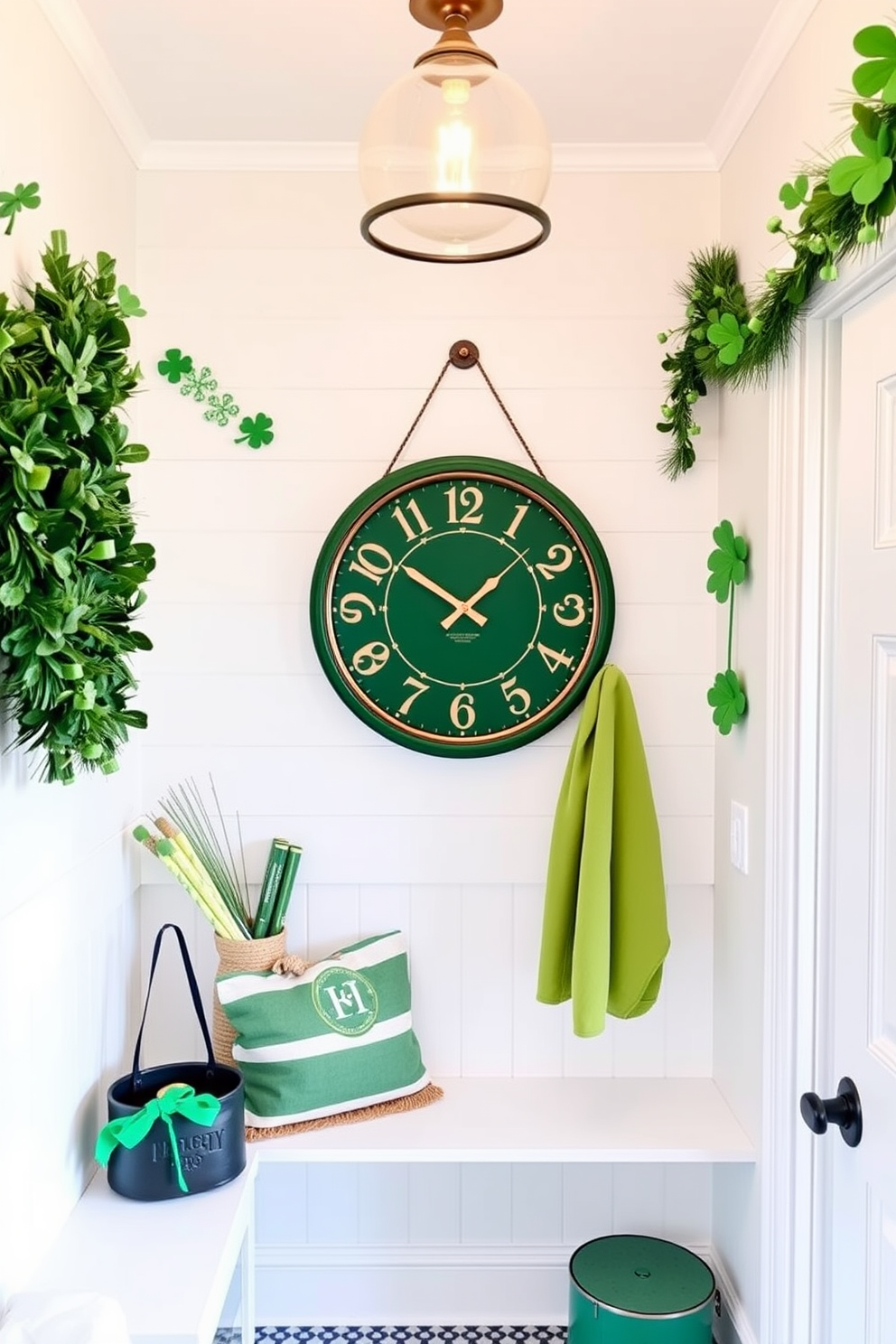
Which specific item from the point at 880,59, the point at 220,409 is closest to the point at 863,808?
the point at 880,59

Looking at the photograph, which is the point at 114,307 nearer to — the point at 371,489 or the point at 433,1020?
the point at 371,489

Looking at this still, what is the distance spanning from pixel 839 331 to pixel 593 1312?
67.1 inches

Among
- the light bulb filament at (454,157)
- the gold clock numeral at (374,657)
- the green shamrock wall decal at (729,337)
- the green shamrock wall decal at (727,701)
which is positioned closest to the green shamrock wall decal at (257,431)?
the gold clock numeral at (374,657)

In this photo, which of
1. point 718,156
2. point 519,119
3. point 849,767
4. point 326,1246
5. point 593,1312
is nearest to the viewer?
point 519,119

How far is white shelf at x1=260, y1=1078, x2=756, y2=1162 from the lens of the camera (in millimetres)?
2020

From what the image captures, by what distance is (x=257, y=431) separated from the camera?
2.24 metres

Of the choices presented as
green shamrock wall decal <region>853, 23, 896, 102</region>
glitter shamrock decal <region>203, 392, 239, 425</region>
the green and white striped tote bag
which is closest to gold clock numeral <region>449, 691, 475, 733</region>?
the green and white striped tote bag

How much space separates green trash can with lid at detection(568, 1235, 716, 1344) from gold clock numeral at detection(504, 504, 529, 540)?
4.58 feet

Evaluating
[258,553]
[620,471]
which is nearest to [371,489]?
[258,553]

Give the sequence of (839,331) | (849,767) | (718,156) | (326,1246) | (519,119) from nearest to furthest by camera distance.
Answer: (519,119) < (849,767) < (839,331) < (718,156) < (326,1246)

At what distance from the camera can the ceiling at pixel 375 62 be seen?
1742 millimetres

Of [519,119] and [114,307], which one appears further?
[114,307]

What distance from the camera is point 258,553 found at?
228 cm

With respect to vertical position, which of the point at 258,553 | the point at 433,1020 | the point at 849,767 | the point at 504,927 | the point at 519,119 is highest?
the point at 519,119
